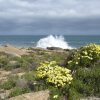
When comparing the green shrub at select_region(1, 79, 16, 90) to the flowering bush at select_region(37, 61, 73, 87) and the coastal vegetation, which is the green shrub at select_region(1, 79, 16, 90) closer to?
the coastal vegetation

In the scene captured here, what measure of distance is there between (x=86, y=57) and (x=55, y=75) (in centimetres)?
230

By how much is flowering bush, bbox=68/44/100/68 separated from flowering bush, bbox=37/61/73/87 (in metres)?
1.25

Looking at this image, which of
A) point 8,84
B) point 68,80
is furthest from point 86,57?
point 8,84

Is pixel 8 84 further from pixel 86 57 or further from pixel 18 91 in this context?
pixel 86 57

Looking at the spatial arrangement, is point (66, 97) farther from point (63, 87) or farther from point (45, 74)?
point (45, 74)

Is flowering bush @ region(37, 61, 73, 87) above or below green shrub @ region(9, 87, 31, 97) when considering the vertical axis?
above

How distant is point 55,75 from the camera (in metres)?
16.0

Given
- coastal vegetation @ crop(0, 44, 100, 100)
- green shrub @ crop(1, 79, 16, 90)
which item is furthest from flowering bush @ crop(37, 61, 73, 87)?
green shrub @ crop(1, 79, 16, 90)

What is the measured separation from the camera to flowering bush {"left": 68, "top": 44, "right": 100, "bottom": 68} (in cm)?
1762

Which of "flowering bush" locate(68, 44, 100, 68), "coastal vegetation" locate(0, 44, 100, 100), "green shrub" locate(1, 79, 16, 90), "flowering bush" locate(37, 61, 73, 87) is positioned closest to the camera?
"coastal vegetation" locate(0, 44, 100, 100)

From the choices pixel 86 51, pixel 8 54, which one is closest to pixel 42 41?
pixel 8 54

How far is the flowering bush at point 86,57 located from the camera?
17625mm

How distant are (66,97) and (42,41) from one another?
86.8 meters

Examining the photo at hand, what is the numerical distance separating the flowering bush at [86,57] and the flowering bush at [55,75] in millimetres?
1252
